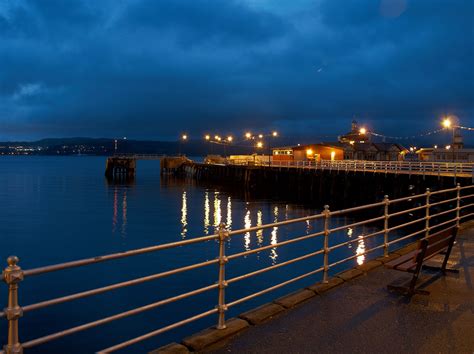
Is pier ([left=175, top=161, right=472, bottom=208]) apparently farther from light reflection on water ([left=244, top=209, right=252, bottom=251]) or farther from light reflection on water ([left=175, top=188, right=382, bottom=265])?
light reflection on water ([left=244, top=209, right=252, bottom=251])

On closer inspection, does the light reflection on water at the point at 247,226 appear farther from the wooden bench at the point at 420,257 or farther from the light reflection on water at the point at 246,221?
the wooden bench at the point at 420,257

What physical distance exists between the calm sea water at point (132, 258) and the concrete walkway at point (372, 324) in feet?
22.9

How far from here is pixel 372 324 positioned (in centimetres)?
530

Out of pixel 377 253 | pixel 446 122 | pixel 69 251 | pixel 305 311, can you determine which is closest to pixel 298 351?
pixel 305 311

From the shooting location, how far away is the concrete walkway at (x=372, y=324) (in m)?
4.66

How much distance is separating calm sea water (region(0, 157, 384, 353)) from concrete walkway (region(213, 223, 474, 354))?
6.99m

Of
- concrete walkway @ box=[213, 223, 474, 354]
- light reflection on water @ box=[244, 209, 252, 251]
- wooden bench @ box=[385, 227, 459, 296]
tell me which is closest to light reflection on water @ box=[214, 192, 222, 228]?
light reflection on water @ box=[244, 209, 252, 251]

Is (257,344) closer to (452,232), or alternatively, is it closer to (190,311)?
(452,232)

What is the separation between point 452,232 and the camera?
23.4ft

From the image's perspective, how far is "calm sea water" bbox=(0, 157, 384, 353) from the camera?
12867 millimetres

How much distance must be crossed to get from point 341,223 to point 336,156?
1703 inches

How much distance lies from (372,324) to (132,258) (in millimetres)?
16510

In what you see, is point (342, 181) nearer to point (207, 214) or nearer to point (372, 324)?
point (207, 214)

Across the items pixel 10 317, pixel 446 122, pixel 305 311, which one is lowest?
pixel 305 311
